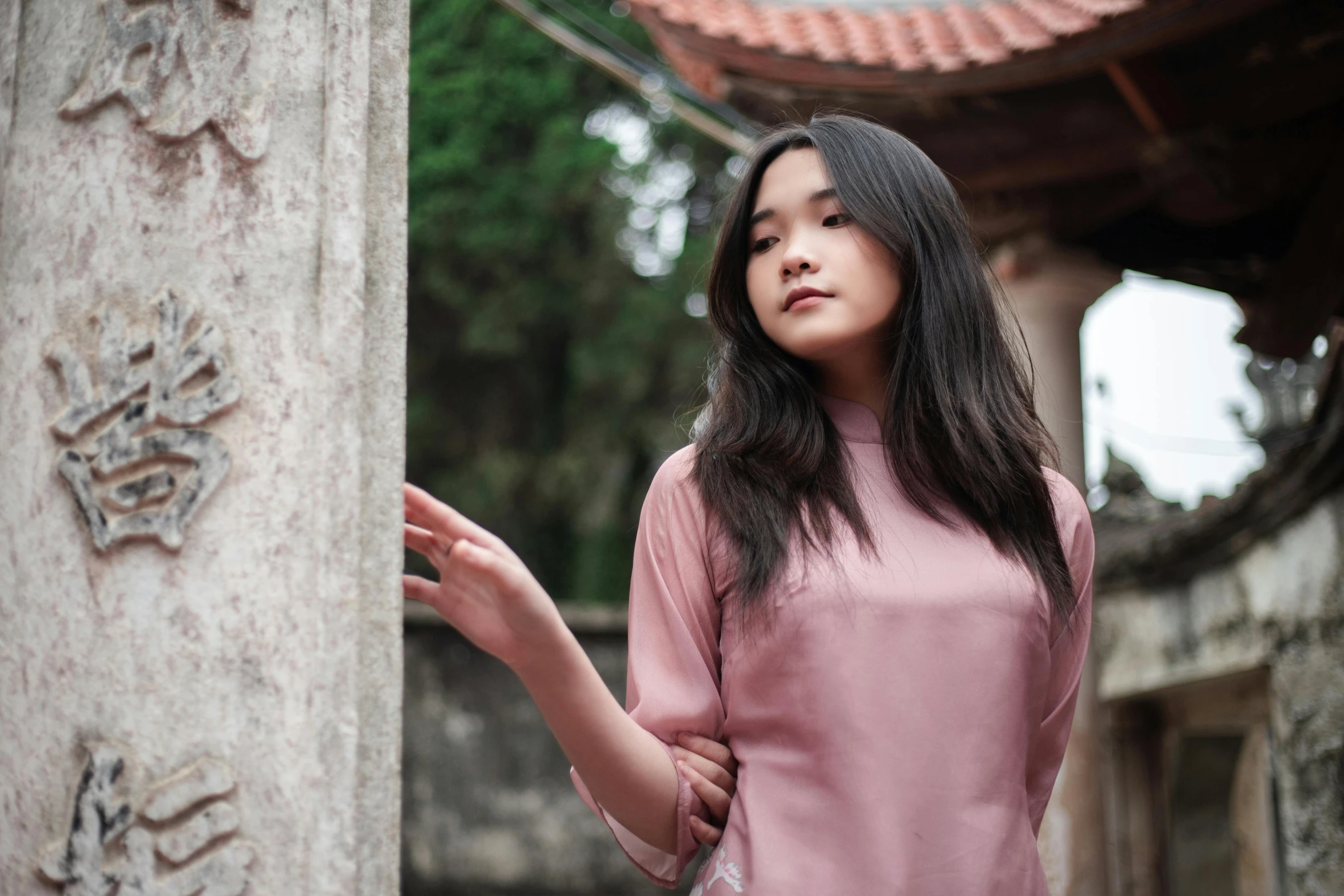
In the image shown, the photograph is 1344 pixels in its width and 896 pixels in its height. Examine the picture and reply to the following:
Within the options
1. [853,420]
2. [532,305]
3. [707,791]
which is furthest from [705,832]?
[532,305]

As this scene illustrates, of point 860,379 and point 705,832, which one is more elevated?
point 860,379

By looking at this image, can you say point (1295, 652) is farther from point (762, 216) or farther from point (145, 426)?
point (145, 426)

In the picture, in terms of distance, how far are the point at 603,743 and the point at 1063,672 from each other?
2.13 ft

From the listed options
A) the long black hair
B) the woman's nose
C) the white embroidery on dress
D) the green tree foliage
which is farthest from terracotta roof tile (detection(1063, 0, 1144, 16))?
the green tree foliage

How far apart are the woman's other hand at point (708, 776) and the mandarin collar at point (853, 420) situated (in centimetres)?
44

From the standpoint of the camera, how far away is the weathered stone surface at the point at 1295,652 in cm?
363

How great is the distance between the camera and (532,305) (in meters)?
9.59

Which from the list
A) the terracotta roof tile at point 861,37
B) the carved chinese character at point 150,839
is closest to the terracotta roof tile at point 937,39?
the terracotta roof tile at point 861,37

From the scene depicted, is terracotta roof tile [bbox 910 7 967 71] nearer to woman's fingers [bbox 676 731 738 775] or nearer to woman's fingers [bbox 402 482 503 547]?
woman's fingers [bbox 676 731 738 775]

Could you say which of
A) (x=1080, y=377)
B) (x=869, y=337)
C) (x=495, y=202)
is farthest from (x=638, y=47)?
(x=869, y=337)

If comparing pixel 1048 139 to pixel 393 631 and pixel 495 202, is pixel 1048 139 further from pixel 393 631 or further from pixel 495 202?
pixel 495 202

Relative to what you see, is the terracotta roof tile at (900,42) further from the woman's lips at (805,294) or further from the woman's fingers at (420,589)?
the woman's fingers at (420,589)

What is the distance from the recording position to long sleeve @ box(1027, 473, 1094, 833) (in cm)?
168

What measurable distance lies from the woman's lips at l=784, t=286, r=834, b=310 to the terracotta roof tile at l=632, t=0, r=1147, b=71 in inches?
77.0
